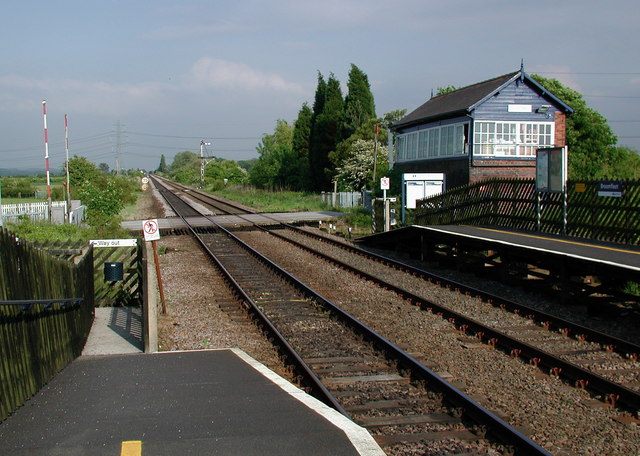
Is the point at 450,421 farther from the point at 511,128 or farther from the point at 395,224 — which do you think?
the point at 511,128

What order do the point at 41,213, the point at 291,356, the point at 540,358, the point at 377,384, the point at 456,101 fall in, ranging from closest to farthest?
the point at 377,384, the point at 540,358, the point at 291,356, the point at 456,101, the point at 41,213

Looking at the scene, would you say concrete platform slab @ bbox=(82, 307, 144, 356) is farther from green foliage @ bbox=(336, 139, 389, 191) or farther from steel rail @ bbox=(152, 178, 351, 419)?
green foliage @ bbox=(336, 139, 389, 191)

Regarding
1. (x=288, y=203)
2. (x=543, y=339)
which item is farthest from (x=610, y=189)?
(x=288, y=203)

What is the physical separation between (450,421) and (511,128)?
23525 millimetres

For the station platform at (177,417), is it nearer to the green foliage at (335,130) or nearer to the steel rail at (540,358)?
the steel rail at (540,358)

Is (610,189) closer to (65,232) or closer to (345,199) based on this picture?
(65,232)

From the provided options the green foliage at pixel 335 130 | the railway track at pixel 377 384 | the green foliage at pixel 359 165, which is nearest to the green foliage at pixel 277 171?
the green foliage at pixel 335 130

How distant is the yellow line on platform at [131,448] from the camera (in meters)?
4.70

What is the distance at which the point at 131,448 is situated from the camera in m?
4.80

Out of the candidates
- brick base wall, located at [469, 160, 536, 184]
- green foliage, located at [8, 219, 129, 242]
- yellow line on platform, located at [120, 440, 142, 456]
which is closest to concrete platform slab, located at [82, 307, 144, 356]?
yellow line on platform, located at [120, 440, 142, 456]

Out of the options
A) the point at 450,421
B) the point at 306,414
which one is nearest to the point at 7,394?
the point at 306,414

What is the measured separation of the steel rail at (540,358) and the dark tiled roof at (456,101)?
17.5 metres

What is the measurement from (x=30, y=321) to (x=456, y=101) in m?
26.4

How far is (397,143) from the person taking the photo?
34.3m
